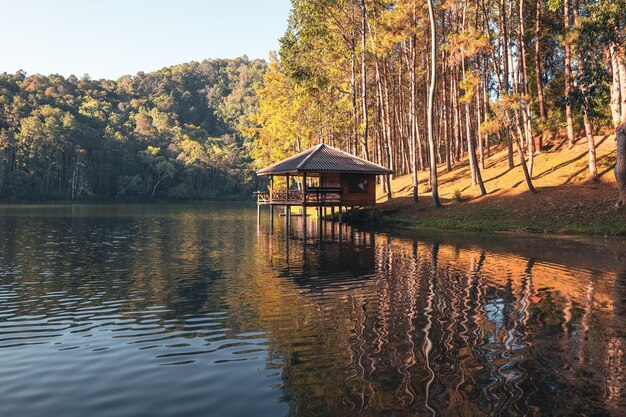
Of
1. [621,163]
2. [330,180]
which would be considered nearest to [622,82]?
[621,163]

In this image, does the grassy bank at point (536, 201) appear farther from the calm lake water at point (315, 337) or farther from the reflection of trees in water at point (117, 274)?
the reflection of trees in water at point (117, 274)

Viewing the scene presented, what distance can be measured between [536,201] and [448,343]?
22.7m

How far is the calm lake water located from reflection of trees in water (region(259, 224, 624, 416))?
0.04 meters

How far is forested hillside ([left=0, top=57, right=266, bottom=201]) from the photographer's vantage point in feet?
294

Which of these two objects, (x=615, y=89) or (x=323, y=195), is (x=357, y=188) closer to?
(x=323, y=195)

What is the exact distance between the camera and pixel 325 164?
29734 millimetres

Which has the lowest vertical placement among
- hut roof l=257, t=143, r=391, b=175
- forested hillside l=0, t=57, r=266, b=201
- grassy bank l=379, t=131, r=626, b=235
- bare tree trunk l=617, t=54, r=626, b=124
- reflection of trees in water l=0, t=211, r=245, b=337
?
reflection of trees in water l=0, t=211, r=245, b=337

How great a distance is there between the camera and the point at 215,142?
452 feet

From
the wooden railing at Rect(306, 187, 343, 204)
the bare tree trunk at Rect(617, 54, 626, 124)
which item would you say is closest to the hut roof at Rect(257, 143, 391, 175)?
the wooden railing at Rect(306, 187, 343, 204)

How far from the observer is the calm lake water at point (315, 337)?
5715 millimetres

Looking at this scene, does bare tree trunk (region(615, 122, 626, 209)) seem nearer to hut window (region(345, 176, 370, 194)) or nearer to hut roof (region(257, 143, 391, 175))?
hut roof (region(257, 143, 391, 175))

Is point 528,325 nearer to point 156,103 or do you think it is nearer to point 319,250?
point 319,250

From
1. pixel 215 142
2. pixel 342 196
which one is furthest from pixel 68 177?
pixel 342 196

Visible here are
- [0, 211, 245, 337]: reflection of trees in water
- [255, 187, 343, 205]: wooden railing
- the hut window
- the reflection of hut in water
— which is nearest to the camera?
[0, 211, 245, 337]: reflection of trees in water
